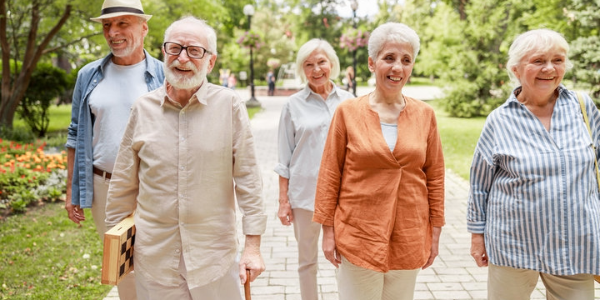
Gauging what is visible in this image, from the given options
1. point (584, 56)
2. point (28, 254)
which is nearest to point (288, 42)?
point (584, 56)

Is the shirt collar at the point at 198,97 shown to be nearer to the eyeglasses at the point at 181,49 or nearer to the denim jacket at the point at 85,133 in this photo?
the eyeglasses at the point at 181,49

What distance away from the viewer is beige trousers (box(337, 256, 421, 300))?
260 cm

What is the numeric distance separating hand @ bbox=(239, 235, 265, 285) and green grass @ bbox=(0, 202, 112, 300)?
2.60 m

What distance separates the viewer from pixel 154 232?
242 centimetres

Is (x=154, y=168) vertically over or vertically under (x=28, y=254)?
over

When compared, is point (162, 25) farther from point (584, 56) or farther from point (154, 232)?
point (584, 56)

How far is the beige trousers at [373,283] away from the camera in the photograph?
2.60 metres

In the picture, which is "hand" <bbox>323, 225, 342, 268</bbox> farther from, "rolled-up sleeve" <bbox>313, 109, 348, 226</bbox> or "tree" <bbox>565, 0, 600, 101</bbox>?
"tree" <bbox>565, 0, 600, 101</bbox>

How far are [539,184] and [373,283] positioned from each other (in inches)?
37.4

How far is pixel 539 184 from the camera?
2447 millimetres

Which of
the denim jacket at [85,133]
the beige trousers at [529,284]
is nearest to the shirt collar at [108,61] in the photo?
the denim jacket at [85,133]

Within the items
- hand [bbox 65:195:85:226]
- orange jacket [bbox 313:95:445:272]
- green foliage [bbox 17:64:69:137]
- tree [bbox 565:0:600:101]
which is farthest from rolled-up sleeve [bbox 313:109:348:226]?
tree [bbox 565:0:600:101]

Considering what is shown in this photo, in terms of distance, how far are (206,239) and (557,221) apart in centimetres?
169

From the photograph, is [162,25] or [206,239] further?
[162,25]
